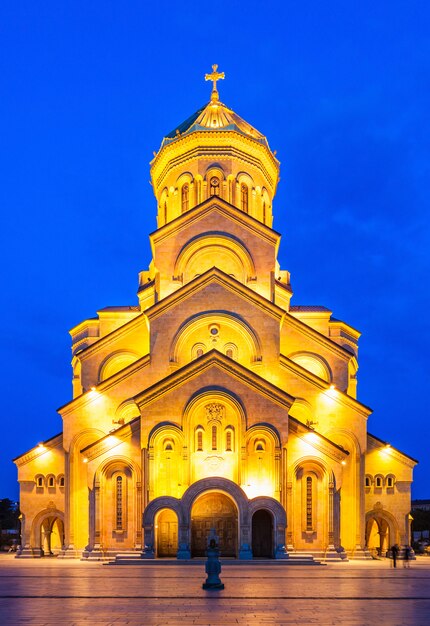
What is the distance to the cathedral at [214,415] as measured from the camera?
37.9 m

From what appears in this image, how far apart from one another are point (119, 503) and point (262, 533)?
23.5ft

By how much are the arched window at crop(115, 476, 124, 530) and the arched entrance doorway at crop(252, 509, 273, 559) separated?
6.48 metres

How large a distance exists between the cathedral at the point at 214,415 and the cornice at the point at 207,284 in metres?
0.08

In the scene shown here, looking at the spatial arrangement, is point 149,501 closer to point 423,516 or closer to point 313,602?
point 313,602

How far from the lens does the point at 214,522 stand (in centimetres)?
3809

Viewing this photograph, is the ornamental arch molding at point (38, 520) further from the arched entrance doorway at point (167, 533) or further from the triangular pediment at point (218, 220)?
the triangular pediment at point (218, 220)

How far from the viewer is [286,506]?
38062 millimetres

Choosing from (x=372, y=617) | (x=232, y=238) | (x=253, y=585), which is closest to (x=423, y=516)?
(x=232, y=238)

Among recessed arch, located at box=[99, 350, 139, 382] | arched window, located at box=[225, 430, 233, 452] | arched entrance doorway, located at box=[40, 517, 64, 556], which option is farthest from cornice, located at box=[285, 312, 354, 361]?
arched entrance doorway, located at box=[40, 517, 64, 556]

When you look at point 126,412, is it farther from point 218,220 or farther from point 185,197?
point 185,197

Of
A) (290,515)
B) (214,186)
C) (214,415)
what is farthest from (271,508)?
(214,186)

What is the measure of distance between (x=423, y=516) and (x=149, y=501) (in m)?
57.9

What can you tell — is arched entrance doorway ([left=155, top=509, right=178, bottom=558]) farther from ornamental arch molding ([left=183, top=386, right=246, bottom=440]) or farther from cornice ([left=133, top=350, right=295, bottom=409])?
cornice ([left=133, top=350, right=295, bottom=409])

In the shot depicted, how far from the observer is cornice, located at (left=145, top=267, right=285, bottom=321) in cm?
4247
